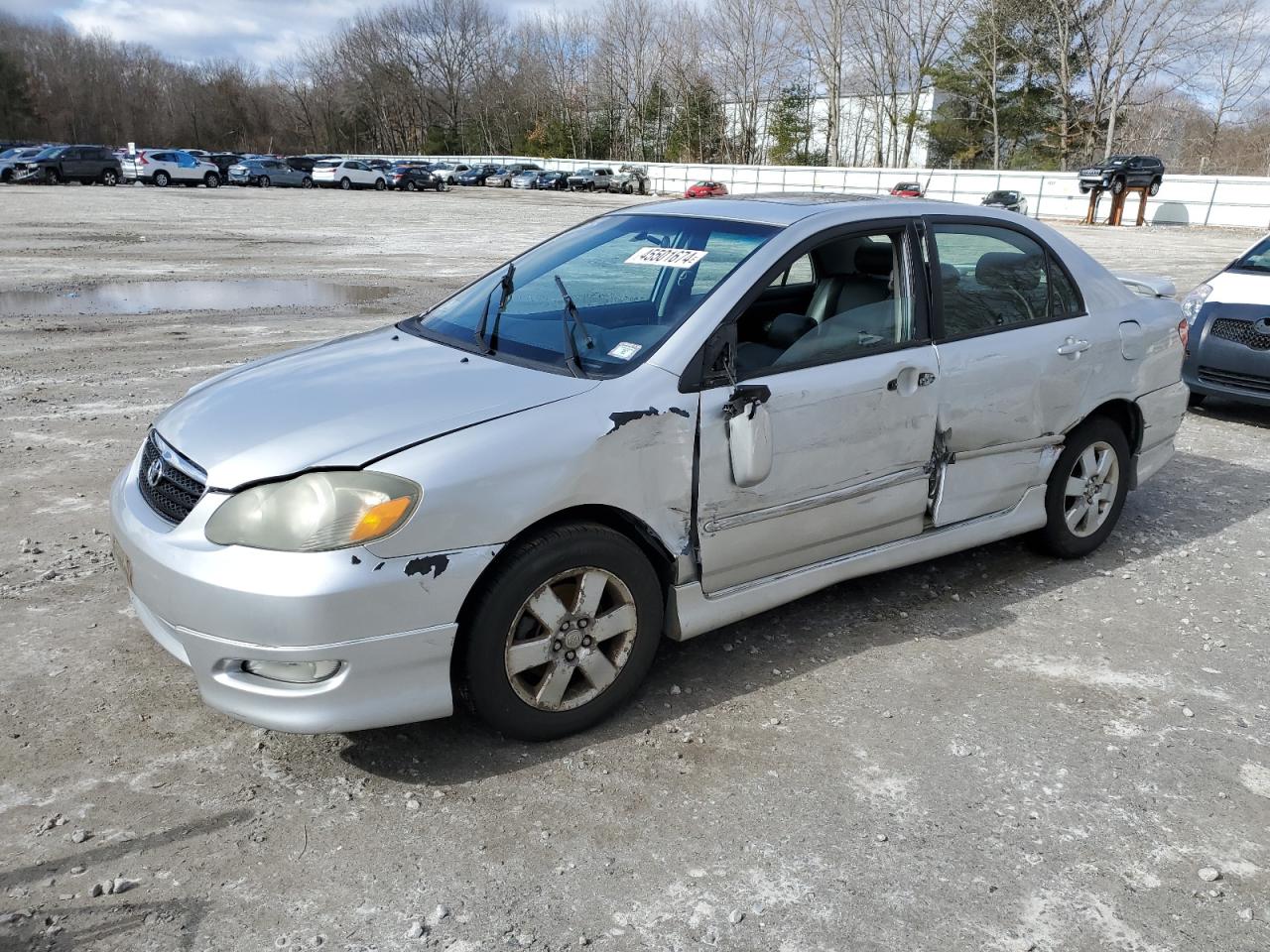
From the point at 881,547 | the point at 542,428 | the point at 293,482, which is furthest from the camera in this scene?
the point at 881,547

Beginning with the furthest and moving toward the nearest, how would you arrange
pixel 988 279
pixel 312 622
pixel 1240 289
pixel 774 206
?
1. pixel 1240 289
2. pixel 988 279
3. pixel 774 206
4. pixel 312 622

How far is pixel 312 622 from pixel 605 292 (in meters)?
1.87

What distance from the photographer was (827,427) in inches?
144

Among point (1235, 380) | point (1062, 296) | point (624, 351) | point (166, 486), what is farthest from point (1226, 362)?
point (166, 486)

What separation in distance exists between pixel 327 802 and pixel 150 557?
2.94ft

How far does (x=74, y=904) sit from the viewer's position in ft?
8.11

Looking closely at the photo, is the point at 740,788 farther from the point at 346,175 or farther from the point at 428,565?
the point at 346,175

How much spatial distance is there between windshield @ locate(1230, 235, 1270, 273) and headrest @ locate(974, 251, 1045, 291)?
16.3 ft

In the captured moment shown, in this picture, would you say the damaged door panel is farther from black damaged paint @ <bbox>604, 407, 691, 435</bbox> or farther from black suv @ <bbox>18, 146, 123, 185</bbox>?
black suv @ <bbox>18, 146, 123, 185</bbox>

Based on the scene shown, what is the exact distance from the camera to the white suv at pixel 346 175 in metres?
51.2

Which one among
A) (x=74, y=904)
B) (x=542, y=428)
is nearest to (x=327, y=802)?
(x=74, y=904)

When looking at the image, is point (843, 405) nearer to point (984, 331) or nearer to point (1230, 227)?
point (984, 331)

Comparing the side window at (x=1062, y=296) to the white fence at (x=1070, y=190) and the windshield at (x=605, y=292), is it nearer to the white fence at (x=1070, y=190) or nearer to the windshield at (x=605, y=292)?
the windshield at (x=605, y=292)

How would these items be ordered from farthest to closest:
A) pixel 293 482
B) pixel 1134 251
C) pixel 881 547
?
pixel 1134 251
pixel 881 547
pixel 293 482
